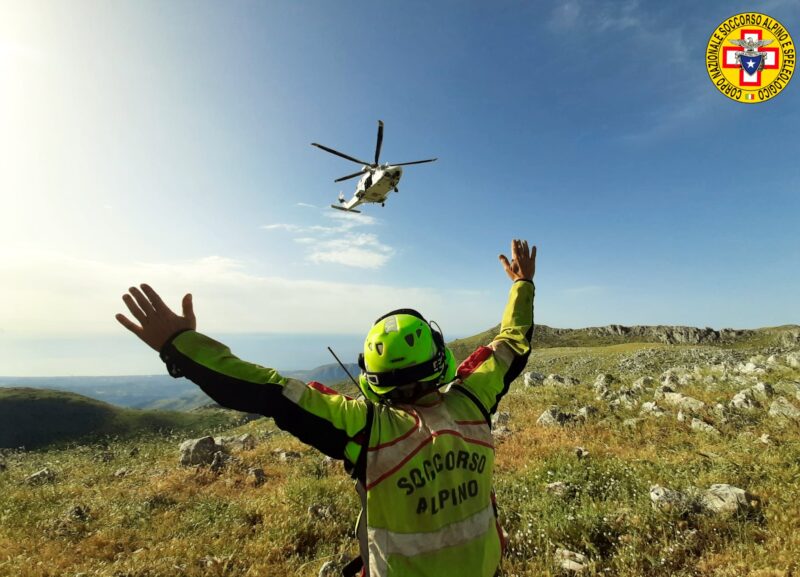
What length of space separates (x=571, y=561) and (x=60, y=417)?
119430 millimetres

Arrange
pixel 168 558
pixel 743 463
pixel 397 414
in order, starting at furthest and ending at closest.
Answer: pixel 743 463 < pixel 168 558 < pixel 397 414

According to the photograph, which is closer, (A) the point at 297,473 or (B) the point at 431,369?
(B) the point at 431,369

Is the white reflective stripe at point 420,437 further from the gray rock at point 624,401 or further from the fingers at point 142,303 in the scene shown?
the gray rock at point 624,401

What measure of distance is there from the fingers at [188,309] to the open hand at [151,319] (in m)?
0.07

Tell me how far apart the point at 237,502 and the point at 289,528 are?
8.90 ft

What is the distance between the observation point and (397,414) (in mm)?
3225

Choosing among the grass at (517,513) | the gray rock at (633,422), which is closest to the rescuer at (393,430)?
the grass at (517,513)

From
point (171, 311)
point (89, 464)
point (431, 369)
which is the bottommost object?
point (89, 464)

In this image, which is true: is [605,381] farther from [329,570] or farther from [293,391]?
[293,391]

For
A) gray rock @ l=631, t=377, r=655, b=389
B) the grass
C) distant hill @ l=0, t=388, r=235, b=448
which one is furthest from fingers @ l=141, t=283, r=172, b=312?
distant hill @ l=0, t=388, r=235, b=448

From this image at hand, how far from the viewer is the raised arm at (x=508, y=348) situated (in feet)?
12.6

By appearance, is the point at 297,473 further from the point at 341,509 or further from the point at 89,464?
the point at 89,464

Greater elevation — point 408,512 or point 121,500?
point 408,512

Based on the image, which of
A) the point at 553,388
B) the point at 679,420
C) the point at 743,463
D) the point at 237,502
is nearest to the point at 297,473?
the point at 237,502
